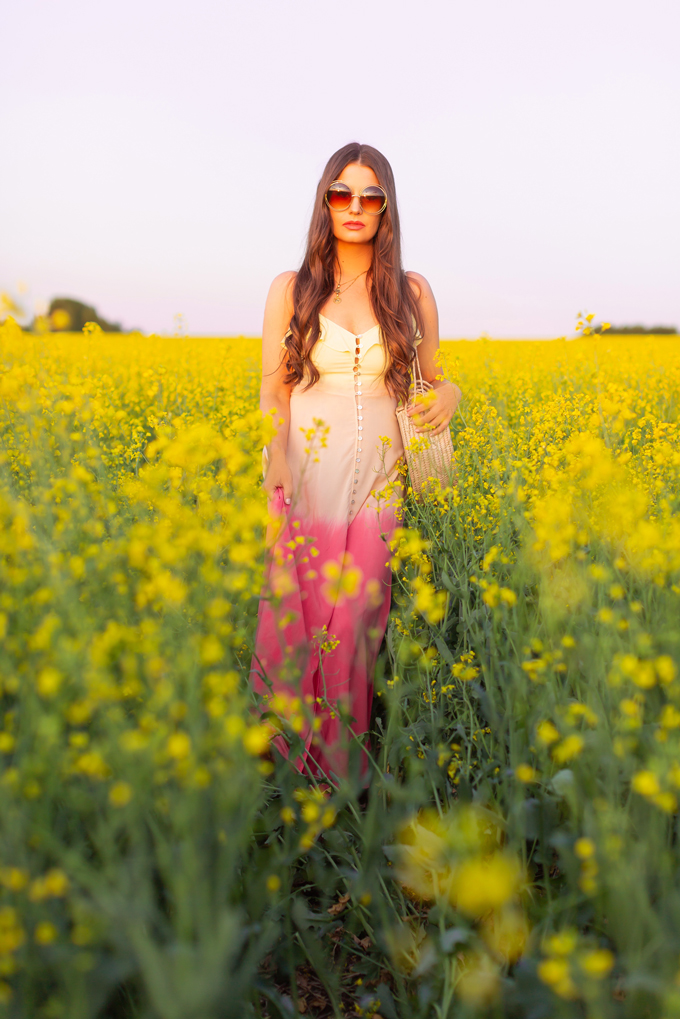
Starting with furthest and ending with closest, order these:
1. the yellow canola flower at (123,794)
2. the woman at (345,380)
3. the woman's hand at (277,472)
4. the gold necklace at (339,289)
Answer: the gold necklace at (339,289) < the woman at (345,380) < the woman's hand at (277,472) < the yellow canola flower at (123,794)

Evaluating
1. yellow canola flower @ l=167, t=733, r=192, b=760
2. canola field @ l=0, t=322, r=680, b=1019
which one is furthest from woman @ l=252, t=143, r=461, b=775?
yellow canola flower @ l=167, t=733, r=192, b=760

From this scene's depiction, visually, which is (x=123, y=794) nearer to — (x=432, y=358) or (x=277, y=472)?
(x=277, y=472)

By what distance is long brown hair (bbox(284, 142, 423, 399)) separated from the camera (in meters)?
2.86

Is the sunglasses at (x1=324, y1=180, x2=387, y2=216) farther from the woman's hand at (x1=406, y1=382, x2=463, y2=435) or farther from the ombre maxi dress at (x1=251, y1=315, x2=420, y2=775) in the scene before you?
the woman's hand at (x1=406, y1=382, x2=463, y2=435)

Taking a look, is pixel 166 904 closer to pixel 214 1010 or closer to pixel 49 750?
pixel 214 1010

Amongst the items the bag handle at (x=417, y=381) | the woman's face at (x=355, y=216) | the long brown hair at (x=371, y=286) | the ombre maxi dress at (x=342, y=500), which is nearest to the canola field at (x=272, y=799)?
the ombre maxi dress at (x=342, y=500)

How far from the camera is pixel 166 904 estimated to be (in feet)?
4.65

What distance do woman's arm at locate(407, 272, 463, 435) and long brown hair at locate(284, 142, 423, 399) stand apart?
10 cm

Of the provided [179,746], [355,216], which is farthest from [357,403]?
[179,746]

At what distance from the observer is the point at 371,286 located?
9.75 ft

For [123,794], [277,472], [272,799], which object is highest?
[277,472]

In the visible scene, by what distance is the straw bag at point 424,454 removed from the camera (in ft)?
9.24

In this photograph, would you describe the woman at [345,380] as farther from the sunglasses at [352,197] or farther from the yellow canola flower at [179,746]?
the yellow canola flower at [179,746]

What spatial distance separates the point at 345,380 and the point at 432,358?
18.4 inches
